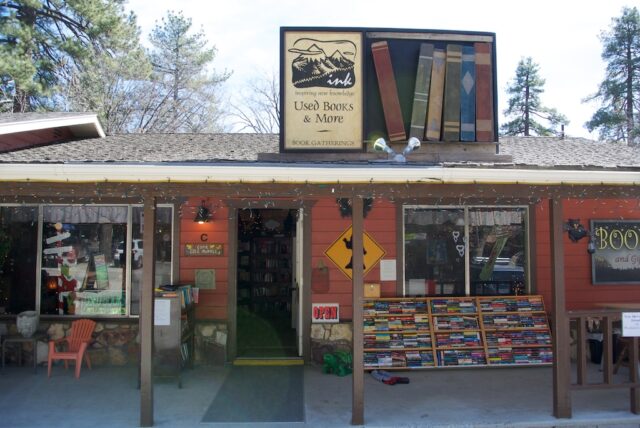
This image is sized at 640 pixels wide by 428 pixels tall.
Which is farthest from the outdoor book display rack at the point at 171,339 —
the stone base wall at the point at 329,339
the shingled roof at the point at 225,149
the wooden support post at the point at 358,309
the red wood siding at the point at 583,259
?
the red wood siding at the point at 583,259

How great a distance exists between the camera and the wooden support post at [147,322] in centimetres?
538

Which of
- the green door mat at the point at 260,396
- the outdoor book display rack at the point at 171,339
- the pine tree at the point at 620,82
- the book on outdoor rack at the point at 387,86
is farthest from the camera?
the pine tree at the point at 620,82

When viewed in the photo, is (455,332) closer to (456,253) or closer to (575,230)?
(456,253)

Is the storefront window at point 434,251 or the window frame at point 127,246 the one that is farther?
the storefront window at point 434,251

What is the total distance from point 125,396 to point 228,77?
20.5 metres

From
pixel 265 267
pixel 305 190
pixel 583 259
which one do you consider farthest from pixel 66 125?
pixel 583 259

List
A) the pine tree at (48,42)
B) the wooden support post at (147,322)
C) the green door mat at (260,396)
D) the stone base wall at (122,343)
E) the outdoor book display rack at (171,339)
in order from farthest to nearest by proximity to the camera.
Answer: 1. the pine tree at (48,42)
2. the stone base wall at (122,343)
3. the outdoor book display rack at (171,339)
4. the green door mat at (260,396)
5. the wooden support post at (147,322)

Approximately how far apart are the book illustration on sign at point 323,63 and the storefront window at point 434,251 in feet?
7.86

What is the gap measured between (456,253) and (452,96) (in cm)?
245

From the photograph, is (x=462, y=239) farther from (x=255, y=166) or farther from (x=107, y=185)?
(x=107, y=185)

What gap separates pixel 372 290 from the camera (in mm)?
8078

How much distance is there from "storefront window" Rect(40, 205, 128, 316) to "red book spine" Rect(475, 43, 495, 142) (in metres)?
5.23

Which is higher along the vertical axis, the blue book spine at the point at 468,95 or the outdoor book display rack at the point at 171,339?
the blue book spine at the point at 468,95

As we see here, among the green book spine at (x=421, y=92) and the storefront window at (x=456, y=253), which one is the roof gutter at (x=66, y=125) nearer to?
the green book spine at (x=421, y=92)
